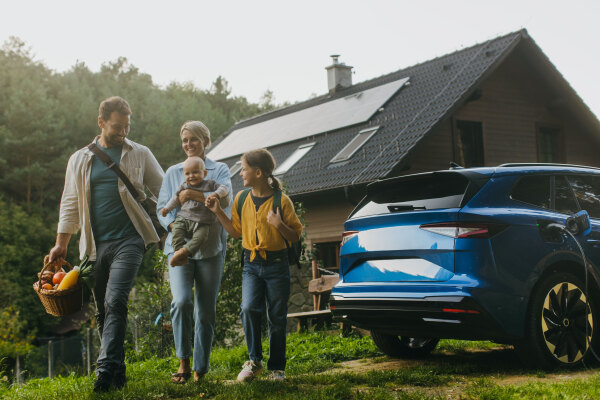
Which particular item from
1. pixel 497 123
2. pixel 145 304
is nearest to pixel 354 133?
pixel 497 123

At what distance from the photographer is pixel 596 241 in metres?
6.17

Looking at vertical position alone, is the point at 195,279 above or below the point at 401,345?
above

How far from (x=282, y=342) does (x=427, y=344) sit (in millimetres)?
2178

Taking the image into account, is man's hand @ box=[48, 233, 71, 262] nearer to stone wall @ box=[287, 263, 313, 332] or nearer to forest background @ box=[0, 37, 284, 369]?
stone wall @ box=[287, 263, 313, 332]

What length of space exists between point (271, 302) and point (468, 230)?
5.49ft

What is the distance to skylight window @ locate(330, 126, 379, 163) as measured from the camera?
56.6 feet

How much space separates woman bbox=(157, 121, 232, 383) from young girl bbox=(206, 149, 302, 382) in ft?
0.74

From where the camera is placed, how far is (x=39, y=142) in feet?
118

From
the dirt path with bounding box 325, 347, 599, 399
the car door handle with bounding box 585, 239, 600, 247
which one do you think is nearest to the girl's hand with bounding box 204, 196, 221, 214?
the dirt path with bounding box 325, 347, 599, 399

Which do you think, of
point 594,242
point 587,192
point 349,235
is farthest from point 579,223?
point 349,235

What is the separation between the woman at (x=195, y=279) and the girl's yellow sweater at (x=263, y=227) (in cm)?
21

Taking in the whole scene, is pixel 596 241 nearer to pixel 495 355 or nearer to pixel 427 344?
pixel 495 355

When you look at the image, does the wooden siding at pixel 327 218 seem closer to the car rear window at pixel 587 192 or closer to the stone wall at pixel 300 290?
the stone wall at pixel 300 290

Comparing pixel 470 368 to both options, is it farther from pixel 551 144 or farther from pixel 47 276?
pixel 551 144
